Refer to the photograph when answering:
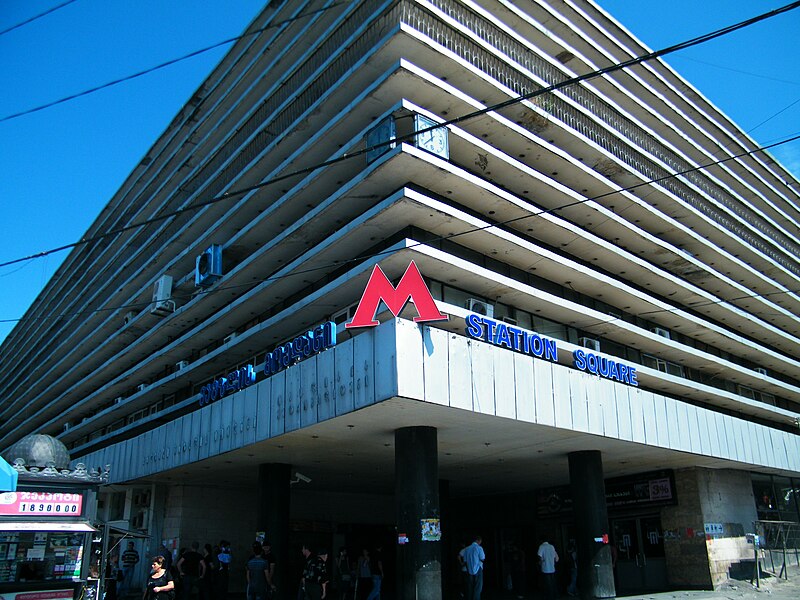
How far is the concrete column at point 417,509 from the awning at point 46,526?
6473mm

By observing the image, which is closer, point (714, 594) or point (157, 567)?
point (157, 567)

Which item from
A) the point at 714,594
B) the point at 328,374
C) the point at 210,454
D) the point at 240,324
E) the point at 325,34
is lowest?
the point at 714,594

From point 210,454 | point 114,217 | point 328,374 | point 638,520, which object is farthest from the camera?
point 114,217

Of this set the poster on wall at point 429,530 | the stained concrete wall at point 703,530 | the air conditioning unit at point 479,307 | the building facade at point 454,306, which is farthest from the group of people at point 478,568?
the air conditioning unit at point 479,307

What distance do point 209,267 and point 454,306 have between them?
9886mm

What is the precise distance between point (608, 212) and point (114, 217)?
25633mm

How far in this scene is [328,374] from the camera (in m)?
15.6

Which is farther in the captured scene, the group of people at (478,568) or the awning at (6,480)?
the group of people at (478,568)

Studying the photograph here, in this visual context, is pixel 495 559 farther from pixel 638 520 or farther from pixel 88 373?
pixel 88 373

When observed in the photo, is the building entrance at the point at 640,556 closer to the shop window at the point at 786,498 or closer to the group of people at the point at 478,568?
the group of people at the point at 478,568

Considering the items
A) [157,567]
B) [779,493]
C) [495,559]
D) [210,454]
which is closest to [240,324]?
[210,454]

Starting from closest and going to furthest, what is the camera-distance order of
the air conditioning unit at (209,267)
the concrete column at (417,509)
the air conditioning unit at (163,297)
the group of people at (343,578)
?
the concrete column at (417,509), the group of people at (343,578), the air conditioning unit at (209,267), the air conditioning unit at (163,297)

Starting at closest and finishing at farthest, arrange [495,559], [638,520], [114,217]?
[638,520] < [495,559] < [114,217]

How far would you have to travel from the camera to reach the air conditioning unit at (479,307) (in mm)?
19219
